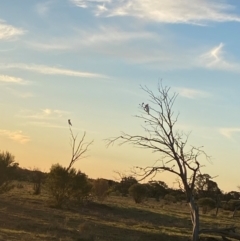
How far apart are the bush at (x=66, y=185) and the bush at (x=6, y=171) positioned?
5.07 m

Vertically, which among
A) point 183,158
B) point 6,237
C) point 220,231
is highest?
point 183,158

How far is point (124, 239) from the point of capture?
93.3 feet

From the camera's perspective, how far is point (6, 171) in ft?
146

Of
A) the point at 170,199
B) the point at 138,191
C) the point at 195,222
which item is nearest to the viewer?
the point at 195,222

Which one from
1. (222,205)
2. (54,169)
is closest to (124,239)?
(54,169)

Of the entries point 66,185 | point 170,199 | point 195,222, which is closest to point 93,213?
point 66,185

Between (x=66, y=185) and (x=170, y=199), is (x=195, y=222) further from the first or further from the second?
(x=170, y=199)

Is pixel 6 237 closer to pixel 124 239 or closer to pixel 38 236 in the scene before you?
pixel 38 236

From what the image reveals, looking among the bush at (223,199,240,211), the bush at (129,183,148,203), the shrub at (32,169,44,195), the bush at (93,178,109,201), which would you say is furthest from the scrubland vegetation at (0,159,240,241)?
the bush at (223,199,240,211)

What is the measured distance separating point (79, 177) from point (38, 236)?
1085 inches

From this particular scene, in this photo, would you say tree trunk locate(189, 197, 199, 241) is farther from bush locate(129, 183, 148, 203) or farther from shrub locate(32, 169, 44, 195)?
bush locate(129, 183, 148, 203)

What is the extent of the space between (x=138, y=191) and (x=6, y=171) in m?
30.4

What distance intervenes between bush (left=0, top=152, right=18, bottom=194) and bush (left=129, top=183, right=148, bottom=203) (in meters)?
27.4

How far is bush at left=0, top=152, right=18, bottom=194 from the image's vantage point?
4441 cm
